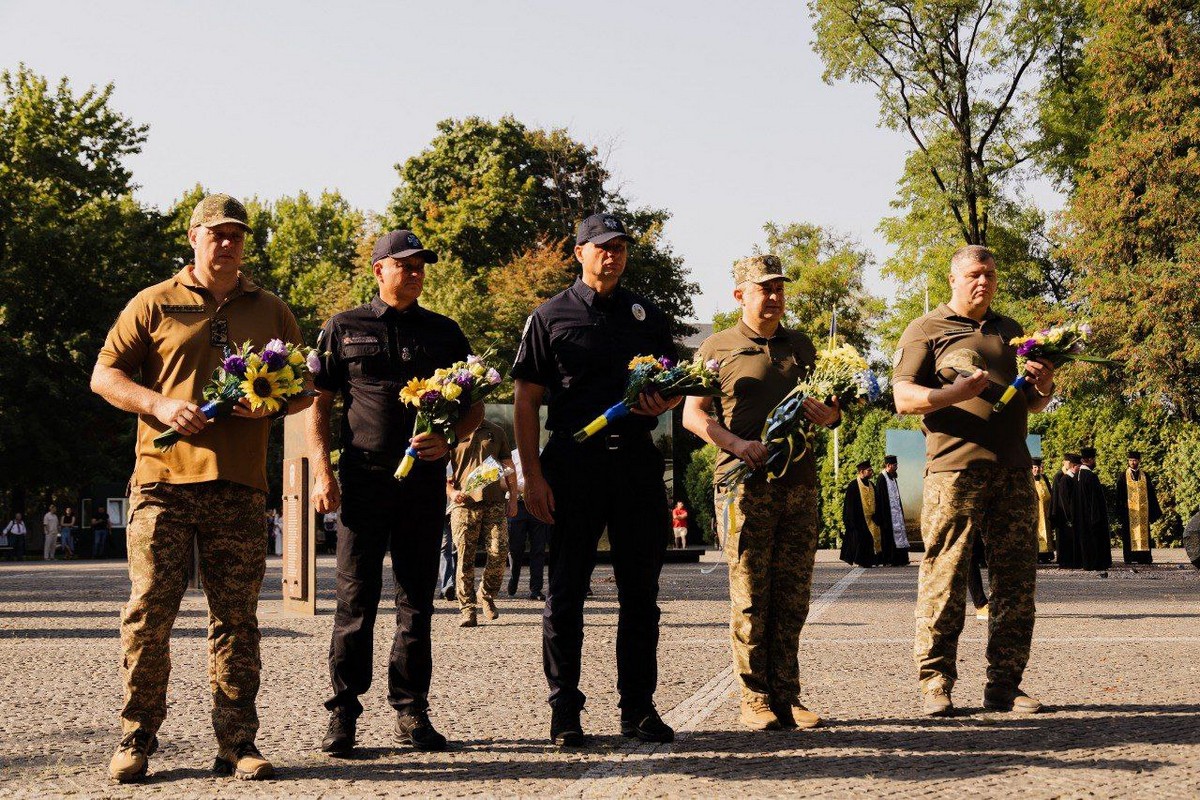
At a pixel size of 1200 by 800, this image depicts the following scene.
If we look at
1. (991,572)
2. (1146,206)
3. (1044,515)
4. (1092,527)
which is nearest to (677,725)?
(991,572)

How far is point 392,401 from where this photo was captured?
6762mm

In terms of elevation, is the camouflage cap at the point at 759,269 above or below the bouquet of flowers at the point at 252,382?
above

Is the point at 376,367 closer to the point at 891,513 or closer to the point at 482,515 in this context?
the point at 482,515

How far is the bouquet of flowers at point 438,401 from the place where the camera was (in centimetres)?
651

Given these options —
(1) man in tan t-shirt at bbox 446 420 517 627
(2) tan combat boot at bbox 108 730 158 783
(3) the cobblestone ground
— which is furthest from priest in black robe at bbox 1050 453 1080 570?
(2) tan combat boot at bbox 108 730 158 783

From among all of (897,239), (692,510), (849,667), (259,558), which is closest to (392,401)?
(259,558)

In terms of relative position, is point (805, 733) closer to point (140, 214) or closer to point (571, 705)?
point (571, 705)

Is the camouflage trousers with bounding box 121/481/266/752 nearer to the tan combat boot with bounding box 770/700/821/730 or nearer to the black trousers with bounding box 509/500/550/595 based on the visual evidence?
the tan combat boot with bounding box 770/700/821/730

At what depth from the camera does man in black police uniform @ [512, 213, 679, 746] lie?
22.4 feet

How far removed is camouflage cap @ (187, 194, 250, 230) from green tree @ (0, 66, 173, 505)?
40.0 m

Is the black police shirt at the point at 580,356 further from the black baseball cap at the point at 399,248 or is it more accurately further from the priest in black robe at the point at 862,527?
the priest in black robe at the point at 862,527

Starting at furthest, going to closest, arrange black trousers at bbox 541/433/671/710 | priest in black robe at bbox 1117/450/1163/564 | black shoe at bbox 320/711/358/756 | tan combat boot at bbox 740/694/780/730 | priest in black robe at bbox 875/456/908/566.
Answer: priest in black robe at bbox 1117/450/1163/564 → priest in black robe at bbox 875/456/908/566 → tan combat boot at bbox 740/694/780/730 → black trousers at bbox 541/433/671/710 → black shoe at bbox 320/711/358/756

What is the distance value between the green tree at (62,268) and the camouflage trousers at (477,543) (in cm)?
3262

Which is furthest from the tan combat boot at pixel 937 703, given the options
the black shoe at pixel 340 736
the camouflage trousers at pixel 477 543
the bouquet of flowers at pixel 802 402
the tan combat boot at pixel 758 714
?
the camouflage trousers at pixel 477 543
